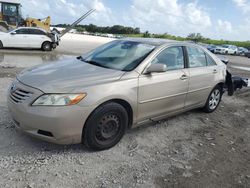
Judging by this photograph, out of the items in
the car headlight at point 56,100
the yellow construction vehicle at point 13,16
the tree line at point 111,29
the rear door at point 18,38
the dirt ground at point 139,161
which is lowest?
the dirt ground at point 139,161

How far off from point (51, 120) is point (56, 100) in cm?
25

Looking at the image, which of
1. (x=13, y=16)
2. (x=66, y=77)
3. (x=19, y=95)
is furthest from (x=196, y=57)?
(x=13, y=16)

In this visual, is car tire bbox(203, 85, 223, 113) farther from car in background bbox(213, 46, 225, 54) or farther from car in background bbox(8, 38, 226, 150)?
car in background bbox(213, 46, 225, 54)

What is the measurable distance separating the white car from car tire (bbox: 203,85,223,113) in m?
13.4

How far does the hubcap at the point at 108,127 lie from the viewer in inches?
139

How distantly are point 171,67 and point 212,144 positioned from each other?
148 centimetres

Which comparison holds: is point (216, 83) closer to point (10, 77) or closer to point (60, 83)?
point (60, 83)

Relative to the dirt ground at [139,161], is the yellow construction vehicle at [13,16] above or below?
above

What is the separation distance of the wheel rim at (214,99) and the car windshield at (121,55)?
2.23m

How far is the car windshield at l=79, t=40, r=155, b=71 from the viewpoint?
13.1ft

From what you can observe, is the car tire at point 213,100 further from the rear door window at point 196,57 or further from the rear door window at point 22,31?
the rear door window at point 22,31

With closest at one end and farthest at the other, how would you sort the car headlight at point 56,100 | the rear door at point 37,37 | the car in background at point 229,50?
the car headlight at point 56,100 < the rear door at point 37,37 < the car in background at point 229,50

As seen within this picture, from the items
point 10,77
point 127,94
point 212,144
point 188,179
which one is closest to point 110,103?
point 127,94

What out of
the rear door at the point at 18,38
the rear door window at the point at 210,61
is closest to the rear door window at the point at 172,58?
the rear door window at the point at 210,61
